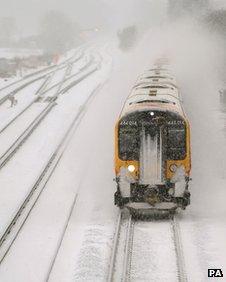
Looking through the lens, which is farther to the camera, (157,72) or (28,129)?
(28,129)

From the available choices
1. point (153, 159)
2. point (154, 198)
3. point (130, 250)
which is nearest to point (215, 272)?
point (130, 250)

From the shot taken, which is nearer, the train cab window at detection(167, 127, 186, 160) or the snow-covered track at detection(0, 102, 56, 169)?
the train cab window at detection(167, 127, 186, 160)

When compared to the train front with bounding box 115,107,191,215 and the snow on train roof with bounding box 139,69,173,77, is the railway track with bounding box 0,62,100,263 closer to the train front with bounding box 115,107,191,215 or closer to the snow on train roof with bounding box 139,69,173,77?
the train front with bounding box 115,107,191,215

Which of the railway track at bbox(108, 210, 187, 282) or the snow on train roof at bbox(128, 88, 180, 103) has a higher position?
the snow on train roof at bbox(128, 88, 180, 103)

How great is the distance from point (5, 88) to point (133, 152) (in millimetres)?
31760

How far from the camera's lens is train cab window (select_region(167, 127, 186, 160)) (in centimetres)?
1673

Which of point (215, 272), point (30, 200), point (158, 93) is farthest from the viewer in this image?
point (30, 200)

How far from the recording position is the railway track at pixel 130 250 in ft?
44.0

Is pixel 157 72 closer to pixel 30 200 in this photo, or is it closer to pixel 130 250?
pixel 30 200

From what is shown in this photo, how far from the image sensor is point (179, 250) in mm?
14594

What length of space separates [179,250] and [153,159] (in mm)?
3027

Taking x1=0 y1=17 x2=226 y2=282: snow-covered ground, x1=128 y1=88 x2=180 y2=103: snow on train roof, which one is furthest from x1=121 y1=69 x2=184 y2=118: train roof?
x1=0 y1=17 x2=226 y2=282: snow-covered ground

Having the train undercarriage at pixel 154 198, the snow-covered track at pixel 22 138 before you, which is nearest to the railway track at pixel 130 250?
the train undercarriage at pixel 154 198

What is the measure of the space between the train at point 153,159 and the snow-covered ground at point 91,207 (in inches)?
29.2
